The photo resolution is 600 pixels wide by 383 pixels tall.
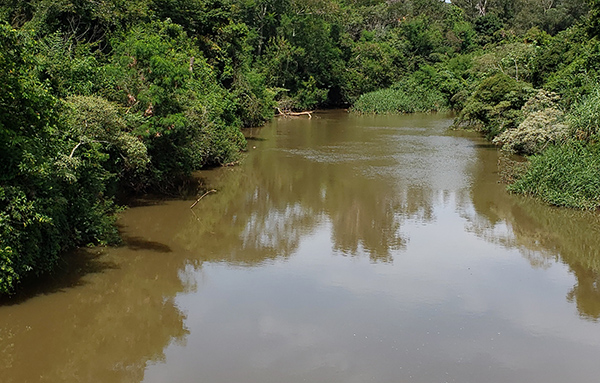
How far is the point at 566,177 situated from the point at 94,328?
11974mm

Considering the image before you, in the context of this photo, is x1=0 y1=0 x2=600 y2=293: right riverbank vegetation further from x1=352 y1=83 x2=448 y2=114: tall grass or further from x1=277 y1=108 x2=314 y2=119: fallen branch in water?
x1=352 y1=83 x2=448 y2=114: tall grass

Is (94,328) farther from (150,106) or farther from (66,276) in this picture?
(150,106)

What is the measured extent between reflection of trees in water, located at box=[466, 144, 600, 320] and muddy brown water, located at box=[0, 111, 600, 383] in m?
0.05

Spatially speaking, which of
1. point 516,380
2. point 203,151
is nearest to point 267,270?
point 516,380

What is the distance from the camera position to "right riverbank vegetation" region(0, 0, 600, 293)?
8.72 metres

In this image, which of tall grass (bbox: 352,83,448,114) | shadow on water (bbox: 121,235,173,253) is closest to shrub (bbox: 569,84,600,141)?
shadow on water (bbox: 121,235,173,253)

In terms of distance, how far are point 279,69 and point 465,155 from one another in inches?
→ 791

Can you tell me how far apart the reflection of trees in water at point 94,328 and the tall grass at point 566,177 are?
9969mm

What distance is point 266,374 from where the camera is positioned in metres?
7.54

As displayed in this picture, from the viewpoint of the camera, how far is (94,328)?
874 cm

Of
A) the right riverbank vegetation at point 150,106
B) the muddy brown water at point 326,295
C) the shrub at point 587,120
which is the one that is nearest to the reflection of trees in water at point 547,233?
the muddy brown water at point 326,295

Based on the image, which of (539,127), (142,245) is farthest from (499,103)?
(142,245)

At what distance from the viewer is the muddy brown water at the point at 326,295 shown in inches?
308

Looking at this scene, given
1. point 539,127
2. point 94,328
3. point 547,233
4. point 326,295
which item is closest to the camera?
point 94,328
